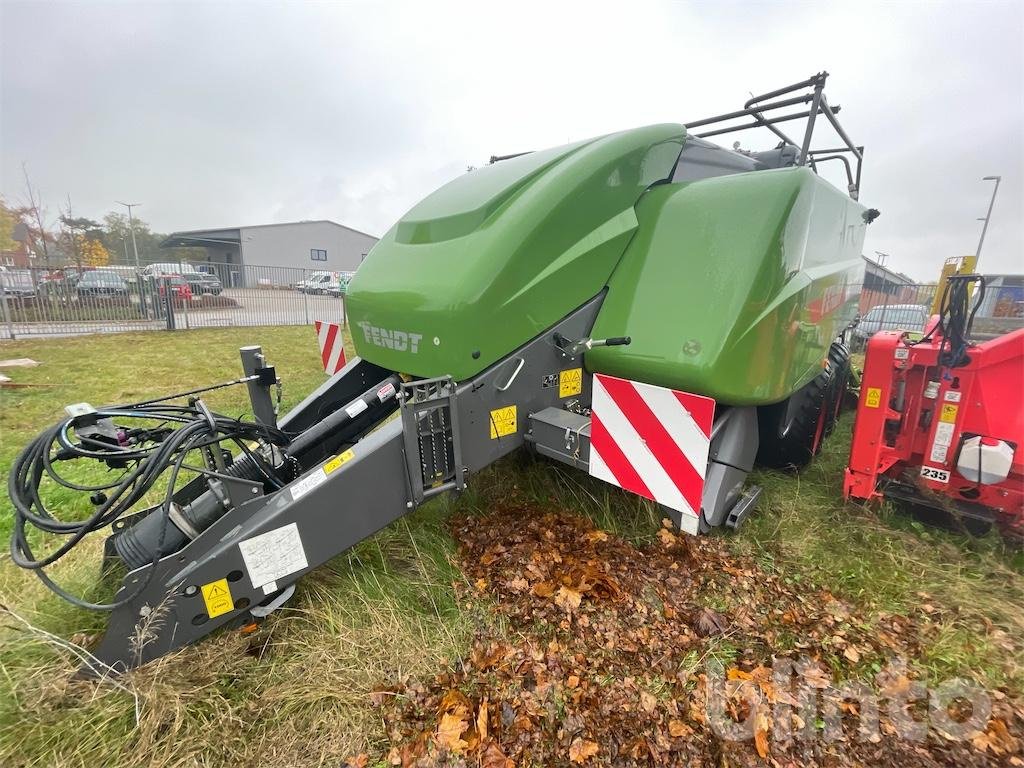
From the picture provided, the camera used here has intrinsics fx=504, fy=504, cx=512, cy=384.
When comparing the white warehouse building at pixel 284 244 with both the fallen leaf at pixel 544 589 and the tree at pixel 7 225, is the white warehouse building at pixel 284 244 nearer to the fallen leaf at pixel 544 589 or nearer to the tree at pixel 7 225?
the tree at pixel 7 225

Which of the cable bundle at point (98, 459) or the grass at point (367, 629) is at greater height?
the cable bundle at point (98, 459)

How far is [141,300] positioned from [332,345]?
1074 centimetres

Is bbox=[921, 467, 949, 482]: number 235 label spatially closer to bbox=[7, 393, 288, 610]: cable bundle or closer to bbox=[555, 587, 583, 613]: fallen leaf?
bbox=[555, 587, 583, 613]: fallen leaf

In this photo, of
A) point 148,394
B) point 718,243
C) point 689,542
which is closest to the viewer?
point 718,243

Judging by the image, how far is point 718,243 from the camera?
221cm

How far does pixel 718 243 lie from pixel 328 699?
2.37 meters

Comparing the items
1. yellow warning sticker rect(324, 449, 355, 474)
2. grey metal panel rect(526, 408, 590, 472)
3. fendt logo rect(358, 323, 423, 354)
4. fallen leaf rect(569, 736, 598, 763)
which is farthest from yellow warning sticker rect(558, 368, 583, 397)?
fallen leaf rect(569, 736, 598, 763)

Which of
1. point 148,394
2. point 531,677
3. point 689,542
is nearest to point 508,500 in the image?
point 689,542

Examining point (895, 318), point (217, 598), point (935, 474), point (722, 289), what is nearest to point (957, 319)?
point (935, 474)

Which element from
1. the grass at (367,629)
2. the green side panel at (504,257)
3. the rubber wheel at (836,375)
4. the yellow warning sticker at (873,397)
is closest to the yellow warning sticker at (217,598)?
the grass at (367,629)

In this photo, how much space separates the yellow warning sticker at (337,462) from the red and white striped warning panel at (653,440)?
1.01 metres

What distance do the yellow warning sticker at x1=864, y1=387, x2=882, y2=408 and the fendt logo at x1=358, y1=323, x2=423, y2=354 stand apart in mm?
2459

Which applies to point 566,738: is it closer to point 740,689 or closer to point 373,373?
point 740,689

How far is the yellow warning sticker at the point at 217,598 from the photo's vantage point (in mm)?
1724
